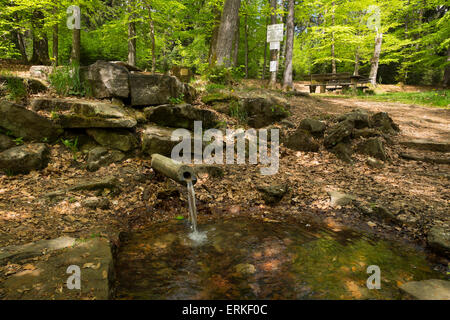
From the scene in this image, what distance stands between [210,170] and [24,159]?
11.6 feet

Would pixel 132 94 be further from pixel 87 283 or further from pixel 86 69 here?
pixel 87 283

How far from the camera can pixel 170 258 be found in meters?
3.14

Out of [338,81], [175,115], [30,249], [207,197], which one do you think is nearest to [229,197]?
[207,197]

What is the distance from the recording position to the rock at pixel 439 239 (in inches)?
123

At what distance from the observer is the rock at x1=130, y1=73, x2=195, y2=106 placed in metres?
6.14

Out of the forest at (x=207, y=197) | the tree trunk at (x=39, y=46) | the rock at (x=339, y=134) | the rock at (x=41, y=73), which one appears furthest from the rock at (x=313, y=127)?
the tree trunk at (x=39, y=46)

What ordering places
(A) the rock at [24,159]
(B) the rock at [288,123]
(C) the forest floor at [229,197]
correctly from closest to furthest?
(C) the forest floor at [229,197]
(A) the rock at [24,159]
(B) the rock at [288,123]

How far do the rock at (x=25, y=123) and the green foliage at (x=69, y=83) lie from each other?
4.49 feet

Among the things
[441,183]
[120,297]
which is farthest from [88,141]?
[441,183]

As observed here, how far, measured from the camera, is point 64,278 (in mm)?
2301

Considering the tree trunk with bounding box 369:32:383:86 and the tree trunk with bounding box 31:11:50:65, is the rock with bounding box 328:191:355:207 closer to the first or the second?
the tree trunk with bounding box 31:11:50:65

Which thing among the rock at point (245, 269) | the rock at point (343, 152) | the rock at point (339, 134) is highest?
the rock at point (339, 134)

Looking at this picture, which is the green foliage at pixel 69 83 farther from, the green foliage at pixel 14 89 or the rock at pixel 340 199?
the rock at pixel 340 199

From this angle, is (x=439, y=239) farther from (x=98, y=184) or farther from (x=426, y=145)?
(x=98, y=184)
